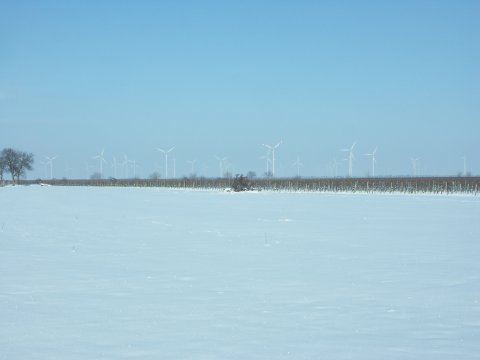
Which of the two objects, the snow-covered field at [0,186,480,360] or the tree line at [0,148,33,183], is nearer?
the snow-covered field at [0,186,480,360]

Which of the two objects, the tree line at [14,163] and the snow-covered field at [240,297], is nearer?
the snow-covered field at [240,297]

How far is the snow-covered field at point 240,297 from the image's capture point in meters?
6.05

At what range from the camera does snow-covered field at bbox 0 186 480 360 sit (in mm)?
6051

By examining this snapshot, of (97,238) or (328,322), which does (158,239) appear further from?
(328,322)

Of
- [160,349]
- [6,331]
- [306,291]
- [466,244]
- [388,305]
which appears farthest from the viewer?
[466,244]

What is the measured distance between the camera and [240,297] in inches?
336

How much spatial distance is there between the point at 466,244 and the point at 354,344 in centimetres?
1020

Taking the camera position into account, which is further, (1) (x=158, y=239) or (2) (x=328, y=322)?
(1) (x=158, y=239)

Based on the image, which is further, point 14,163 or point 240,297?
point 14,163

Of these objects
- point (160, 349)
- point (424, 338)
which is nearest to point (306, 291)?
point (424, 338)

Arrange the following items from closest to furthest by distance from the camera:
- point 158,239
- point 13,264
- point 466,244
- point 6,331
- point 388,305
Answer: point 6,331 → point 388,305 → point 13,264 → point 466,244 → point 158,239

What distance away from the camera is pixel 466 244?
1512cm

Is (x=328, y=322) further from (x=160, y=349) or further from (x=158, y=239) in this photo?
(x=158, y=239)

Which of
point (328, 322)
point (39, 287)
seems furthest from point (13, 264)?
point (328, 322)
